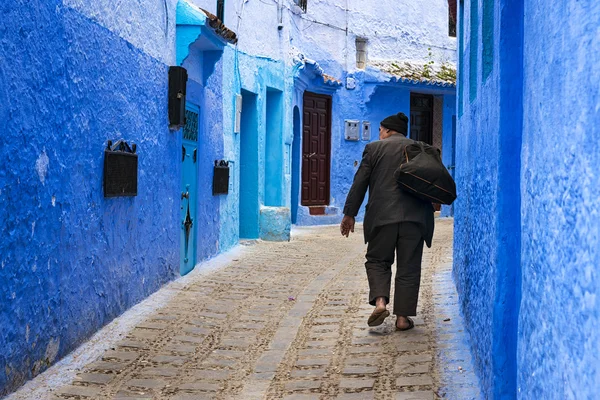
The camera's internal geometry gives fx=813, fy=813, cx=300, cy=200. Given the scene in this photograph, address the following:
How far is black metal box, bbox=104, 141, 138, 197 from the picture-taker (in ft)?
20.5

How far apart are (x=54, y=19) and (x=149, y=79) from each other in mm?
2503

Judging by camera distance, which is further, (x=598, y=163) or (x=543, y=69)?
(x=543, y=69)

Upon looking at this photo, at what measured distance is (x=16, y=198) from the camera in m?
4.49

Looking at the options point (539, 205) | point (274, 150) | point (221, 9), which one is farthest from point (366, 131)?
point (539, 205)

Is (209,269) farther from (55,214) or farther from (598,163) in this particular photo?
(598,163)

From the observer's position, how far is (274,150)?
48.5 ft

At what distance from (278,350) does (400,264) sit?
3.84 ft

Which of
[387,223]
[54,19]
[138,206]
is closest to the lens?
[54,19]

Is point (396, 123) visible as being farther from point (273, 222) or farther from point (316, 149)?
point (316, 149)

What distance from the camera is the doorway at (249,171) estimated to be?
13.4 m

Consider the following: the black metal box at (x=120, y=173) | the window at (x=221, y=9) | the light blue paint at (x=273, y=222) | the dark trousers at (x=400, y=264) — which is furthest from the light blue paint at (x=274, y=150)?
the dark trousers at (x=400, y=264)

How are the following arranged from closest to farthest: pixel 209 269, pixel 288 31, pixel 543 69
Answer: pixel 543 69 < pixel 209 269 < pixel 288 31

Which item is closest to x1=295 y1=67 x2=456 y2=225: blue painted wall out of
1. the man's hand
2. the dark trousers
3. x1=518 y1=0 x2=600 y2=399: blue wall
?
the man's hand

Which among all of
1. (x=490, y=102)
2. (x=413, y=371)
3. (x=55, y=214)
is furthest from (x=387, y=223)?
(x=55, y=214)
